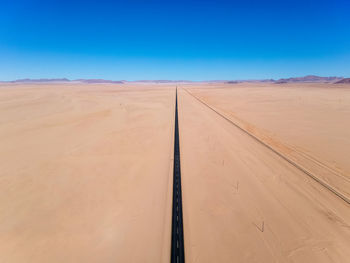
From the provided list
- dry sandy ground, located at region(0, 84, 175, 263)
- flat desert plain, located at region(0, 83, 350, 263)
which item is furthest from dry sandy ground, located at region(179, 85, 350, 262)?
dry sandy ground, located at region(0, 84, 175, 263)

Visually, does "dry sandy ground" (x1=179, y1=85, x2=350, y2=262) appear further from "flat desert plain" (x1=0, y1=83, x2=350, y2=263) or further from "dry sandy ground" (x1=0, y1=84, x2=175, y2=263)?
"dry sandy ground" (x1=0, y1=84, x2=175, y2=263)

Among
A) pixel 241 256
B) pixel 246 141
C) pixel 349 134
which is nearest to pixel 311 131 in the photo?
pixel 349 134

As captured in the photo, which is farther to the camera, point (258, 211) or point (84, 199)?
point (84, 199)

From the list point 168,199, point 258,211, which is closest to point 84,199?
point 168,199

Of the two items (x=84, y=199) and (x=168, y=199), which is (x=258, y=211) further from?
(x=84, y=199)

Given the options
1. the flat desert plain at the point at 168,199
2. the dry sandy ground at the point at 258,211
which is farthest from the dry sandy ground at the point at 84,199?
the dry sandy ground at the point at 258,211

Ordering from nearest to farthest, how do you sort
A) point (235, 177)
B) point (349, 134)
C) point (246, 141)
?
point (235, 177) < point (246, 141) < point (349, 134)

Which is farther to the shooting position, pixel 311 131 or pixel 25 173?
pixel 311 131

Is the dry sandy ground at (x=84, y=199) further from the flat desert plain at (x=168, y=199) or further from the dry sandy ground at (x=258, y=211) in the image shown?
the dry sandy ground at (x=258, y=211)

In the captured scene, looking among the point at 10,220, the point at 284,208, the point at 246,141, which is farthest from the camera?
the point at 246,141

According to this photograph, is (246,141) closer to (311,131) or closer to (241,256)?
(311,131)
